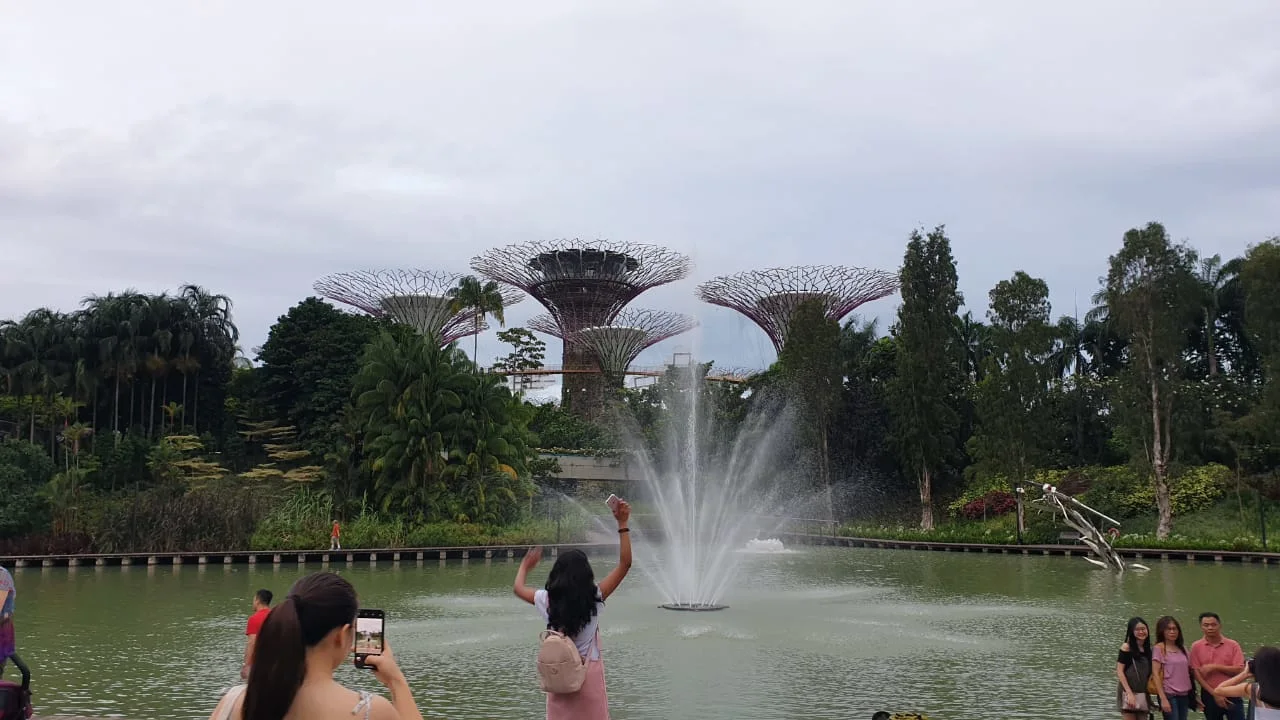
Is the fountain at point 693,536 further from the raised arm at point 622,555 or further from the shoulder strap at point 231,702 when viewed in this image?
the shoulder strap at point 231,702

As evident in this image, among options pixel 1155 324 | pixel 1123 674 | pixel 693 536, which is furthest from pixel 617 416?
pixel 1123 674

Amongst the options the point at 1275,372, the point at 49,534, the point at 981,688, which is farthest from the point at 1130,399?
the point at 49,534

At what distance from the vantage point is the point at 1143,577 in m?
23.9

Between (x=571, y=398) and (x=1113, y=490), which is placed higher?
(x=571, y=398)

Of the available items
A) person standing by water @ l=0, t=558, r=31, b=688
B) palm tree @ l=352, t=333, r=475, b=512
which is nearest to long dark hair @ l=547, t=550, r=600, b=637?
person standing by water @ l=0, t=558, r=31, b=688

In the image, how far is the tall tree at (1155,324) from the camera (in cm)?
3431

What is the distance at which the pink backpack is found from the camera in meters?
3.70

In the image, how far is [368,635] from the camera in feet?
9.15

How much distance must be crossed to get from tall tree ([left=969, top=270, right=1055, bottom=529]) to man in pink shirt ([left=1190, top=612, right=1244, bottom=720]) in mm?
32633

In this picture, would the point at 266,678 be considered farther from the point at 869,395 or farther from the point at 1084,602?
the point at 869,395

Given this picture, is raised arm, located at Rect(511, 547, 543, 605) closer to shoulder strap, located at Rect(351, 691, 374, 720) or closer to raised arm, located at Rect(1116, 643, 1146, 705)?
shoulder strap, located at Rect(351, 691, 374, 720)

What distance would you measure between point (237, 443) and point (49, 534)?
1887 centimetres

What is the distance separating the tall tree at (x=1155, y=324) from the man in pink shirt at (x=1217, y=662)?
102ft

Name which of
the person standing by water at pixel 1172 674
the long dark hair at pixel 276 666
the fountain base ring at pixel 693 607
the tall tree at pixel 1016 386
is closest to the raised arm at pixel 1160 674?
the person standing by water at pixel 1172 674
